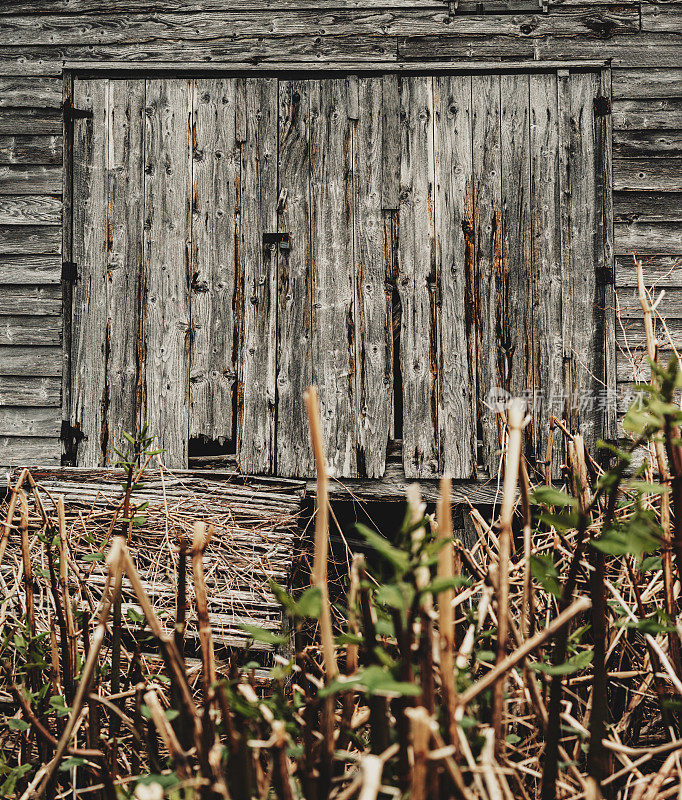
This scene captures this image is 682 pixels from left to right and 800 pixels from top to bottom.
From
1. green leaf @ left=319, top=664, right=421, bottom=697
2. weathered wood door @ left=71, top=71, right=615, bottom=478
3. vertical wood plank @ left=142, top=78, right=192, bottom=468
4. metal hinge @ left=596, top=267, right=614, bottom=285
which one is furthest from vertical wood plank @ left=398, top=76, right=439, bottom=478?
green leaf @ left=319, top=664, right=421, bottom=697

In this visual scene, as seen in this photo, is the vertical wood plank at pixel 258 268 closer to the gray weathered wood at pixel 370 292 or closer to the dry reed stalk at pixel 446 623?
the gray weathered wood at pixel 370 292

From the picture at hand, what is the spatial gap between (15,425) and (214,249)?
176 cm

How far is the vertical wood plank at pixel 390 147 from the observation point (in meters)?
4.24

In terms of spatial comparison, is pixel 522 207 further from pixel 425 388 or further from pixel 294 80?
pixel 294 80

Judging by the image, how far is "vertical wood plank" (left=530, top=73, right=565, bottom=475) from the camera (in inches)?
164

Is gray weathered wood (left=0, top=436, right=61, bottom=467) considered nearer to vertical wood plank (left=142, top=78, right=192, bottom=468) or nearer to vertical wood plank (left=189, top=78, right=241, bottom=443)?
vertical wood plank (left=142, top=78, right=192, bottom=468)

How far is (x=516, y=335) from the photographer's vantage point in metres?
4.19

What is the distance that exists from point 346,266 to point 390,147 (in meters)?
0.84

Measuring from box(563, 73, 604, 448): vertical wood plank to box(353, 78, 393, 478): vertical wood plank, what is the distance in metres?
1.19

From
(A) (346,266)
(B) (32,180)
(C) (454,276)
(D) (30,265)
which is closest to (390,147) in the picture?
(A) (346,266)

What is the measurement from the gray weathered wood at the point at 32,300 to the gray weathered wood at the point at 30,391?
0.44m

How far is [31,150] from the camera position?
14.3ft

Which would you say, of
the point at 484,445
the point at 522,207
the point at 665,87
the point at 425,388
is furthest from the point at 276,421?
the point at 665,87

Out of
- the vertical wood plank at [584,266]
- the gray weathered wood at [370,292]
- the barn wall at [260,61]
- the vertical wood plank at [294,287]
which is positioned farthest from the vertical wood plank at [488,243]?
the vertical wood plank at [294,287]
